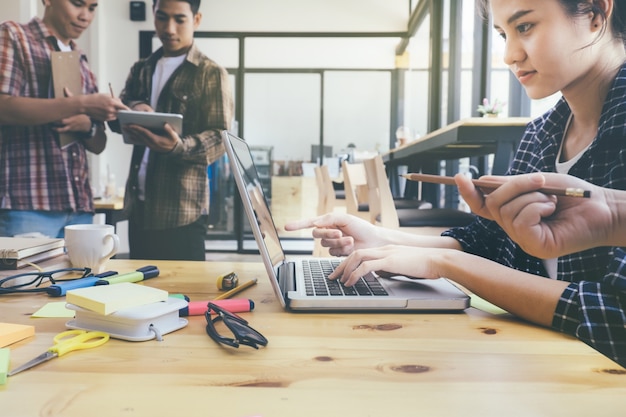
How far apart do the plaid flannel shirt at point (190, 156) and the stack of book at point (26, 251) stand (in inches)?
36.5

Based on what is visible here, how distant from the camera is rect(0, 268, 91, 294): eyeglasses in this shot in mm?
780

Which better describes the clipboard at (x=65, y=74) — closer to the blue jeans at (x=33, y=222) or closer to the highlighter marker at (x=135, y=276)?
the blue jeans at (x=33, y=222)

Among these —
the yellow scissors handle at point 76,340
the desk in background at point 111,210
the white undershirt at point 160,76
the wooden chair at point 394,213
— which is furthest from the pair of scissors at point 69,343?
the desk in background at point 111,210

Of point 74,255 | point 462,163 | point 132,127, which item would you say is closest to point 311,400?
point 74,255

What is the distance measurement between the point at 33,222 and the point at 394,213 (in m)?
1.52

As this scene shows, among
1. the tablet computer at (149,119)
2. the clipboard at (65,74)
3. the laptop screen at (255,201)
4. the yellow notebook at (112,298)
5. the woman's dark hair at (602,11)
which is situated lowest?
the yellow notebook at (112,298)

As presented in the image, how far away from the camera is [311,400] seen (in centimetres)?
40

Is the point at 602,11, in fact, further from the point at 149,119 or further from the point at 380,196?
the point at 380,196

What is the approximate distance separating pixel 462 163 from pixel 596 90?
3.41 m

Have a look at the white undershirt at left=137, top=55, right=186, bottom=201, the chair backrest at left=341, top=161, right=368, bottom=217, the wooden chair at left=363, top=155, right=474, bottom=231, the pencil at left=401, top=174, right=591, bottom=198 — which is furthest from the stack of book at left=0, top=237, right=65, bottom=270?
the chair backrest at left=341, top=161, right=368, bottom=217

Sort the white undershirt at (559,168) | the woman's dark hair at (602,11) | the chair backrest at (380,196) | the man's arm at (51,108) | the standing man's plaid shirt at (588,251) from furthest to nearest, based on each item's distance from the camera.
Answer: the chair backrest at (380,196)
the man's arm at (51,108)
the white undershirt at (559,168)
the woman's dark hair at (602,11)
the standing man's plaid shirt at (588,251)

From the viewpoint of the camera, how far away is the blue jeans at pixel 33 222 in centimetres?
183

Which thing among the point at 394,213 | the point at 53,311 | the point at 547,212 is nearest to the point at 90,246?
the point at 53,311

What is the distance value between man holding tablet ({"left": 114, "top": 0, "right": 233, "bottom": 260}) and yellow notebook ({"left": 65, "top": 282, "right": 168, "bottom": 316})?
4.77 ft
